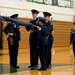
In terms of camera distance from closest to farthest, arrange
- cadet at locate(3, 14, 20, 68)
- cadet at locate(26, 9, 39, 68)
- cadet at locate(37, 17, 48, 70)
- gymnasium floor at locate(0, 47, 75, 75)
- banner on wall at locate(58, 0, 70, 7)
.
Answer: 1. gymnasium floor at locate(0, 47, 75, 75)
2. cadet at locate(37, 17, 48, 70)
3. cadet at locate(3, 14, 20, 68)
4. cadet at locate(26, 9, 39, 68)
5. banner on wall at locate(58, 0, 70, 7)

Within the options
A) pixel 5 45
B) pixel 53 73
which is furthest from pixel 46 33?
pixel 5 45

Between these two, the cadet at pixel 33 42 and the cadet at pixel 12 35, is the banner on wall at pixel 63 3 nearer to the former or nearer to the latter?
the cadet at pixel 33 42

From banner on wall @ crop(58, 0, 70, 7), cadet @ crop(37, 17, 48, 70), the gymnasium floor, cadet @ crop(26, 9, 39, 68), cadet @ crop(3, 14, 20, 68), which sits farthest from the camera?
banner on wall @ crop(58, 0, 70, 7)

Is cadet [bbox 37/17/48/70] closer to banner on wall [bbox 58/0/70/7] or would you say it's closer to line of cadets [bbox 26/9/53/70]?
line of cadets [bbox 26/9/53/70]

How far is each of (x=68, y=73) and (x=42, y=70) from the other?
1.10 m

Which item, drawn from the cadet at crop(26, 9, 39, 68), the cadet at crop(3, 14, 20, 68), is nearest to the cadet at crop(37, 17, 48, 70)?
the cadet at crop(26, 9, 39, 68)

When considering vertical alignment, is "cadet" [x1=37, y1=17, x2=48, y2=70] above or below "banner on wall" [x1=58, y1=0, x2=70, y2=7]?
below

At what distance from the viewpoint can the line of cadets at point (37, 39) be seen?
9367 mm

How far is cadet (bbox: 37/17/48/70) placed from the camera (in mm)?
9273

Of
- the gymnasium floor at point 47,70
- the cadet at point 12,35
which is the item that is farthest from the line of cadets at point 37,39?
the gymnasium floor at point 47,70

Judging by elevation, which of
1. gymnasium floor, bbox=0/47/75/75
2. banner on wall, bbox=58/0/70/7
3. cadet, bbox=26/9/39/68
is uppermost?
banner on wall, bbox=58/0/70/7

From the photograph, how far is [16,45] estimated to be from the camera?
9.88m

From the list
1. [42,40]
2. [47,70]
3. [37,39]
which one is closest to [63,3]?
[37,39]

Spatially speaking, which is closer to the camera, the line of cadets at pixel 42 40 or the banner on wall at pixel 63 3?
the line of cadets at pixel 42 40
